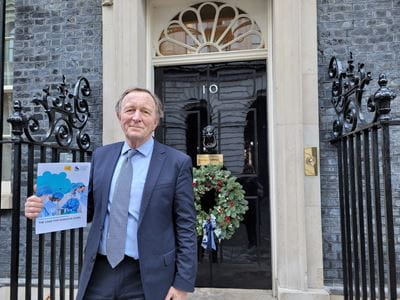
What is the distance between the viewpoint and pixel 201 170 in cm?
441

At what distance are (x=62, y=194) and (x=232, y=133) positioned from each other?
7.56 ft

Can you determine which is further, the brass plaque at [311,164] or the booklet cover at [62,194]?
the brass plaque at [311,164]

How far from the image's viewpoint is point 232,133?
4.55 m

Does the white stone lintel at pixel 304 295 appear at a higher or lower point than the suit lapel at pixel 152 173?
lower

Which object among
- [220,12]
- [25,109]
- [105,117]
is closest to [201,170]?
[105,117]

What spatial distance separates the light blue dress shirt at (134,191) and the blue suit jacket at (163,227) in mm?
28

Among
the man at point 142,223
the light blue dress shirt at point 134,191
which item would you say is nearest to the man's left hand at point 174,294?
the man at point 142,223

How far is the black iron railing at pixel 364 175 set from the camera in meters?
2.54

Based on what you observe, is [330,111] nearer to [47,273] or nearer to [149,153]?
[149,153]

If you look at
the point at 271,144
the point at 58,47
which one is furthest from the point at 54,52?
the point at 271,144

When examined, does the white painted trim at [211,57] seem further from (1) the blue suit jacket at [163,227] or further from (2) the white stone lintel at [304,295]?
(1) the blue suit jacket at [163,227]

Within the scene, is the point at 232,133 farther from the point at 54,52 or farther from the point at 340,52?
the point at 54,52

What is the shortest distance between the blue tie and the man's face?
0.66ft

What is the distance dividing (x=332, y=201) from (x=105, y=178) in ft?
8.29
